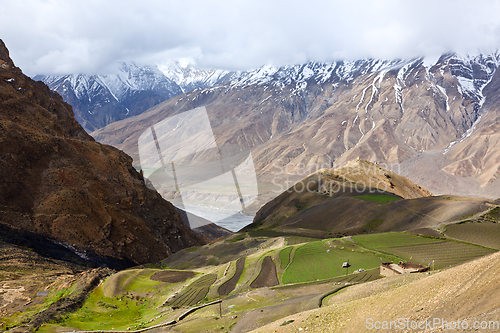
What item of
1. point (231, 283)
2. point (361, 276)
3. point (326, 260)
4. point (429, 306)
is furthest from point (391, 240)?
point (429, 306)

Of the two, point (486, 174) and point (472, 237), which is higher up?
point (472, 237)

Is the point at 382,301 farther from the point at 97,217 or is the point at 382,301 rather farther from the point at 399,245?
the point at 97,217

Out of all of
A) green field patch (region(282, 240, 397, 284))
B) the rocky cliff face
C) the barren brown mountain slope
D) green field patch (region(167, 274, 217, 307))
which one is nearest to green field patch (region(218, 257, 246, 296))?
green field patch (region(167, 274, 217, 307))

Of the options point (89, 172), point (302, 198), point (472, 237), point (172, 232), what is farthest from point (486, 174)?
point (89, 172)

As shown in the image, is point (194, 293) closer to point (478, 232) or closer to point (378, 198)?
point (478, 232)

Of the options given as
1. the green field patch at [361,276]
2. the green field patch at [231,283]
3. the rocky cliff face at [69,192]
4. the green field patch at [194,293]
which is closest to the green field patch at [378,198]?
the green field patch at [361,276]
